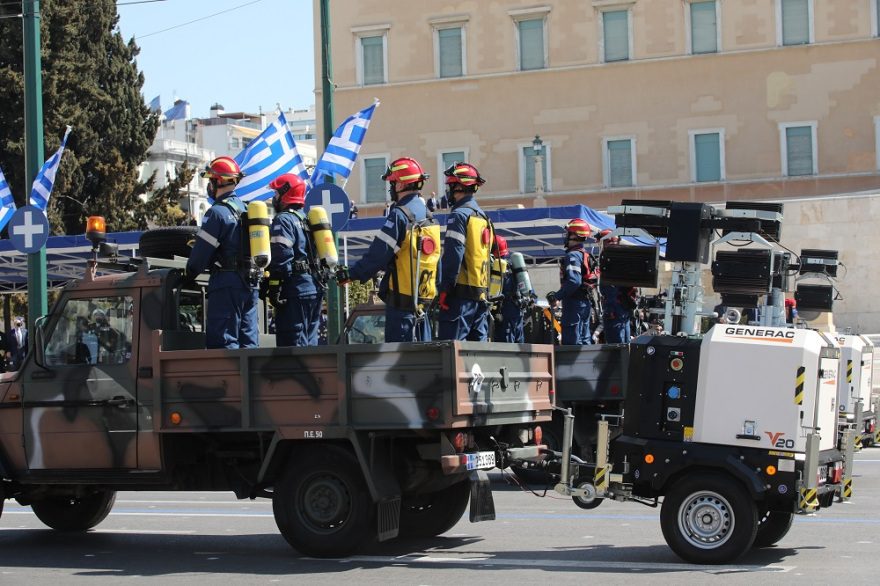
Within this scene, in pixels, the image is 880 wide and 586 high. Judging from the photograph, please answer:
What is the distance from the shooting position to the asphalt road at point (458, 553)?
914cm

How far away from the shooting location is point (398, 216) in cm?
1052

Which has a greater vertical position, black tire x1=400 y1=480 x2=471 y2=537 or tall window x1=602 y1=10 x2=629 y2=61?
tall window x1=602 y1=10 x2=629 y2=61

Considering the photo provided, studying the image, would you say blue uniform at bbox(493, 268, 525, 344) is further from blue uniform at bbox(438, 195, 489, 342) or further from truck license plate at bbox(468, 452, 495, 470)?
truck license plate at bbox(468, 452, 495, 470)

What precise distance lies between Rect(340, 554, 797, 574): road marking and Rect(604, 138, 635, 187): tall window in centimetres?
4009

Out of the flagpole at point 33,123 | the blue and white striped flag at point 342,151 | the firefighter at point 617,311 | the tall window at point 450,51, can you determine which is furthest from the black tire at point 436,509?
the tall window at point 450,51

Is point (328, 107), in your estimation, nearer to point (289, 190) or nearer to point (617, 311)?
point (617, 311)

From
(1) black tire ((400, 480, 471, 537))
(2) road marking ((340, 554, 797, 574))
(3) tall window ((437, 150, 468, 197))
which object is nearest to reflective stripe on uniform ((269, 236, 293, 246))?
(1) black tire ((400, 480, 471, 537))

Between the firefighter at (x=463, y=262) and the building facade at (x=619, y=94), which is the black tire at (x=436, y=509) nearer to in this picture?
the firefighter at (x=463, y=262)

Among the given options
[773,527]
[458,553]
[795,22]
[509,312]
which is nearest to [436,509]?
[458,553]

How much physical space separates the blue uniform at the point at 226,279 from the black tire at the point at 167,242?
3.72 ft

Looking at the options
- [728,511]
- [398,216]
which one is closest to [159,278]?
[398,216]

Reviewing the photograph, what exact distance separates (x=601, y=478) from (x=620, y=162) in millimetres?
40414

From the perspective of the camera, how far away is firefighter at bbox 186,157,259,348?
10305mm

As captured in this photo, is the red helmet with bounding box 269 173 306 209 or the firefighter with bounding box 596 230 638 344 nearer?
the red helmet with bounding box 269 173 306 209
